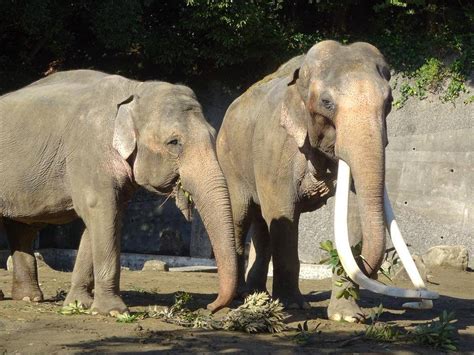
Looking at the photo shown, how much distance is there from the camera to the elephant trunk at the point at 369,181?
25.0 feet

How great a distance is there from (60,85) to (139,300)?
6.74 feet

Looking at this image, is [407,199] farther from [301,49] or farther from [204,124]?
[204,124]

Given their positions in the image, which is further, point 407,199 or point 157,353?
point 407,199

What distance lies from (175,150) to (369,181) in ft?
5.50

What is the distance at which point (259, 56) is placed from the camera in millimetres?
19984

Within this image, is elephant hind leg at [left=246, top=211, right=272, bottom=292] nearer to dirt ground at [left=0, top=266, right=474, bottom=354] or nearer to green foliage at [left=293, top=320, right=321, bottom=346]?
dirt ground at [left=0, top=266, right=474, bottom=354]

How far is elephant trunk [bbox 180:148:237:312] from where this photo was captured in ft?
26.1

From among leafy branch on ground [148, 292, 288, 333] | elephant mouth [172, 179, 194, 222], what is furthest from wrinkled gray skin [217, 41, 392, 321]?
elephant mouth [172, 179, 194, 222]

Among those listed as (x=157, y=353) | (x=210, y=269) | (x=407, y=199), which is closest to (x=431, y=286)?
(x=210, y=269)

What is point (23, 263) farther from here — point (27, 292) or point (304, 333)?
point (304, 333)

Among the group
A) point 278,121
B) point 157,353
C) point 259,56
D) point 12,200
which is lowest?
Result: point 157,353

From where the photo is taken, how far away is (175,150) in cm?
866

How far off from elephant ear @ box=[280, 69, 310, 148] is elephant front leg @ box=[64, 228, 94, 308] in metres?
1.89

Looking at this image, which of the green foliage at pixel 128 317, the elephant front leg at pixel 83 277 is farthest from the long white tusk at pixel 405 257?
the elephant front leg at pixel 83 277
